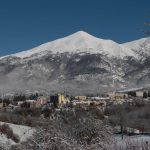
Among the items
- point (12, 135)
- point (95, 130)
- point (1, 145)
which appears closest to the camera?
point (1, 145)

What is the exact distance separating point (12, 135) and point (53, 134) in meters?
32.4

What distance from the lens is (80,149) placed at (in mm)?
9969

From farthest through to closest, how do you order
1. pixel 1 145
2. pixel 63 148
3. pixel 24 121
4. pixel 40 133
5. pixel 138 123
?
pixel 138 123
pixel 24 121
pixel 1 145
pixel 40 133
pixel 63 148

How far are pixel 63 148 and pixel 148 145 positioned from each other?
5.56ft

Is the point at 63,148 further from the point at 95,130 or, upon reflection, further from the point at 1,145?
the point at 95,130

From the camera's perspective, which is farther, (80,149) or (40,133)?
(40,133)

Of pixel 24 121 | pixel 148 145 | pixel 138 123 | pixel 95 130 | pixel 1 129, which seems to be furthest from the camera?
pixel 138 123

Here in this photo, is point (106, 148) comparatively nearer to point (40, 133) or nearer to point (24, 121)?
point (40, 133)

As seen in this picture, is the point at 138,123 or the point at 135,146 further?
the point at 138,123

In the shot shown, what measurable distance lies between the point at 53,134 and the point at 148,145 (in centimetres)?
219

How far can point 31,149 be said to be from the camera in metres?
10.7

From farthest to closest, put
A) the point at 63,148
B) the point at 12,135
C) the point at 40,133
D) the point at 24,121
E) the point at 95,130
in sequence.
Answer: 1. the point at 24,121
2. the point at 12,135
3. the point at 95,130
4. the point at 40,133
5. the point at 63,148

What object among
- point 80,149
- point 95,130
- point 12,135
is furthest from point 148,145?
point 12,135

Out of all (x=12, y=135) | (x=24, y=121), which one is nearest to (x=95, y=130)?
(x=12, y=135)
